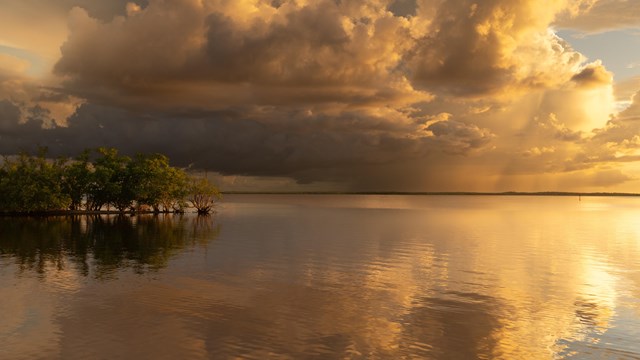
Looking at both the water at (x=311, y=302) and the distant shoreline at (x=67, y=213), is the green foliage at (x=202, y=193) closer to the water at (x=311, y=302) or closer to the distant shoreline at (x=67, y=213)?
the distant shoreline at (x=67, y=213)

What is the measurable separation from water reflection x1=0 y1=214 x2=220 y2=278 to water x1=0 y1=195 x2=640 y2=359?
1.20 feet

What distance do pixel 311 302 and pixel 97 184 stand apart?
12094cm

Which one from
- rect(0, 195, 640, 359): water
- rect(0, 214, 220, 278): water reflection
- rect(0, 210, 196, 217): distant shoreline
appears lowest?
rect(0, 195, 640, 359): water

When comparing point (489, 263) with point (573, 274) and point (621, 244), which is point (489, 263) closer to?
point (573, 274)

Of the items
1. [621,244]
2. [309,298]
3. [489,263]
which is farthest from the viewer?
[621,244]

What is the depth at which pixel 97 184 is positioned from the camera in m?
142

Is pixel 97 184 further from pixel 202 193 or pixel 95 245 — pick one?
pixel 95 245

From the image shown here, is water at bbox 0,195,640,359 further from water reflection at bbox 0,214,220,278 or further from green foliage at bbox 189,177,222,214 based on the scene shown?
green foliage at bbox 189,177,222,214

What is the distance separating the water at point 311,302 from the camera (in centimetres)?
2669

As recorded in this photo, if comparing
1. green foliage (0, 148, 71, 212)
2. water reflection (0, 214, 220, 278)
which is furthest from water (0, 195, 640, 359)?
green foliage (0, 148, 71, 212)

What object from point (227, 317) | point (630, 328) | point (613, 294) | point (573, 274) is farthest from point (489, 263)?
point (227, 317)

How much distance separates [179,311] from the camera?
109ft

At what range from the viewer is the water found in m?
26.7

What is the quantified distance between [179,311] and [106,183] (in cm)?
11507
